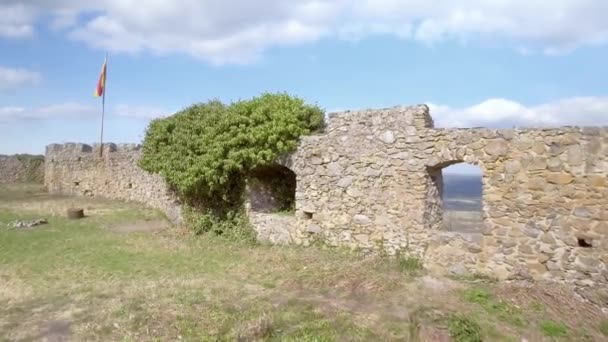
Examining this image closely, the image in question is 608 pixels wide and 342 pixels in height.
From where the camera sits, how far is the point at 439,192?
8.97 m

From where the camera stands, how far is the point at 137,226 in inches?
544

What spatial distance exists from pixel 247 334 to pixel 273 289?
176 centimetres

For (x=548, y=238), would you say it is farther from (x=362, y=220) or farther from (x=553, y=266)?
(x=362, y=220)

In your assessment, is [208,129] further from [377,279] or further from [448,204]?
[448,204]

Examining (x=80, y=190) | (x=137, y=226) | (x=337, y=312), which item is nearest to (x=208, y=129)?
(x=137, y=226)

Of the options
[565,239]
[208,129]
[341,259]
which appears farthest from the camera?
[208,129]

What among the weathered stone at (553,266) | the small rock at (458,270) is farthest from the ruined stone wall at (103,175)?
the weathered stone at (553,266)

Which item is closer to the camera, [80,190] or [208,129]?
[208,129]

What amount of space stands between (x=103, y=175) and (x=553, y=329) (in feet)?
65.0

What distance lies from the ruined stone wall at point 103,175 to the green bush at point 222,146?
3689 millimetres

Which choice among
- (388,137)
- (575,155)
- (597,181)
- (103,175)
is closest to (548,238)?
(597,181)

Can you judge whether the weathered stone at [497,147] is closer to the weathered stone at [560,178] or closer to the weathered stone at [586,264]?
the weathered stone at [560,178]

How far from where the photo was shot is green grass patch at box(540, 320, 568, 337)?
612 centimetres

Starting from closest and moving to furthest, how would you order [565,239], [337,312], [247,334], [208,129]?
[247,334]
[337,312]
[565,239]
[208,129]
